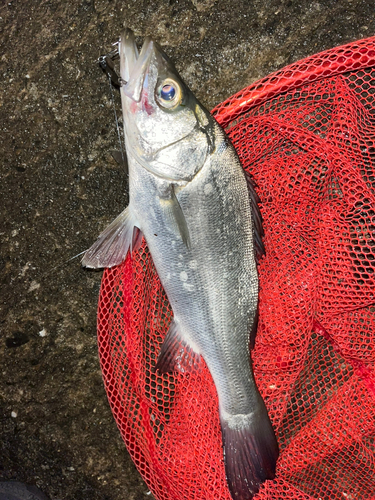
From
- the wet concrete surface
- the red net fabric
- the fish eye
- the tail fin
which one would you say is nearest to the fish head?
the fish eye

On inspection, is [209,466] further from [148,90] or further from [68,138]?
[68,138]

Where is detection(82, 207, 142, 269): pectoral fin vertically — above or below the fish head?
below

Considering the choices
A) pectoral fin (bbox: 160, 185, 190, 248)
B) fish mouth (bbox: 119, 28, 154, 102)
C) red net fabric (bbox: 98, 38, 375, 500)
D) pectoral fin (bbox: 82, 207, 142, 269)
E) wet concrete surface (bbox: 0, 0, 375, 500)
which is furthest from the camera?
wet concrete surface (bbox: 0, 0, 375, 500)

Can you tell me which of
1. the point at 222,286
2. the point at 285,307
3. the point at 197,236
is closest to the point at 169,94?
the point at 197,236

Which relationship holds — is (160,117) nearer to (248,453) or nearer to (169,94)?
(169,94)

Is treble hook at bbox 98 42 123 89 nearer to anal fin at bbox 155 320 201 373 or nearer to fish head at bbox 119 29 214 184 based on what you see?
fish head at bbox 119 29 214 184

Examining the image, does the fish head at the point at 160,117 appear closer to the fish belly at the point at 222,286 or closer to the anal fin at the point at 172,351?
the fish belly at the point at 222,286

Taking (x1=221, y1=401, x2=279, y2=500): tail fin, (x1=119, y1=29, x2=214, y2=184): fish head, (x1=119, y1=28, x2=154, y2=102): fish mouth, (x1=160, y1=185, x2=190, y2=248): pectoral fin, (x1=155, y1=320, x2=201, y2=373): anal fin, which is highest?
(x1=119, y1=28, x2=154, y2=102): fish mouth

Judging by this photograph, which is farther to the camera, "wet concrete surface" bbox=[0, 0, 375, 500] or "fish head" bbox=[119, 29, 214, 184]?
"wet concrete surface" bbox=[0, 0, 375, 500]
